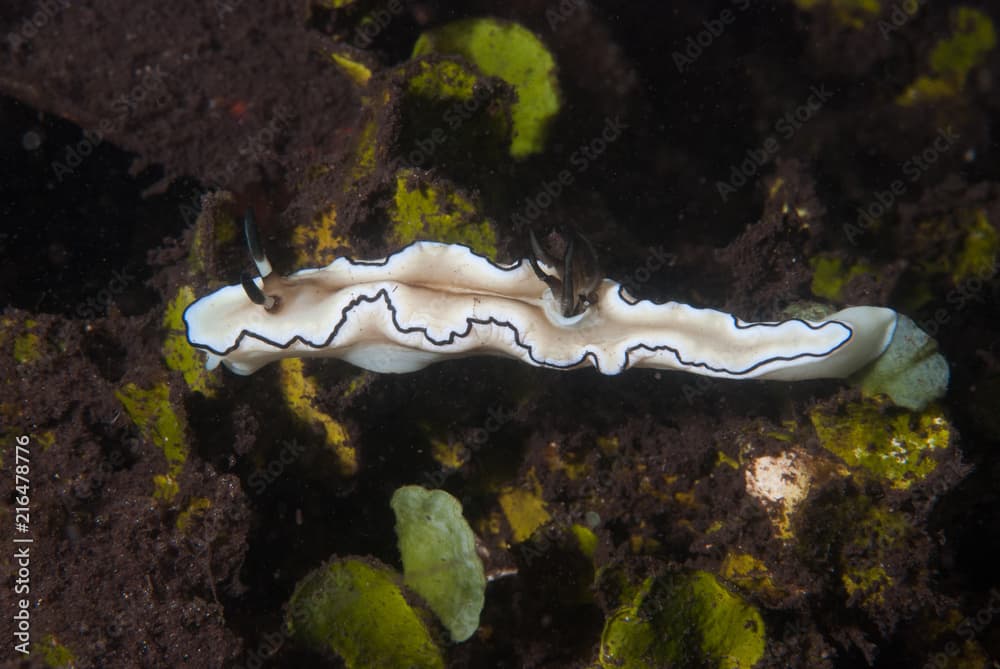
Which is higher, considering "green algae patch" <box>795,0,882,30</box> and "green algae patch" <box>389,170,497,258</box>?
"green algae patch" <box>795,0,882,30</box>

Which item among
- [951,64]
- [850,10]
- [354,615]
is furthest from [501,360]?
[951,64]

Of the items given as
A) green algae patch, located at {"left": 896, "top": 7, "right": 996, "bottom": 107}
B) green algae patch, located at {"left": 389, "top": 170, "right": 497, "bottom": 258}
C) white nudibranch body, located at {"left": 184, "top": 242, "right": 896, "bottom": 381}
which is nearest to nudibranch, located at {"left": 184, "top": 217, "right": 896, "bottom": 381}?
white nudibranch body, located at {"left": 184, "top": 242, "right": 896, "bottom": 381}

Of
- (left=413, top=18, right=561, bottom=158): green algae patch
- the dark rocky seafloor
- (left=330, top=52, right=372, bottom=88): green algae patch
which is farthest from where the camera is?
(left=330, top=52, right=372, bottom=88): green algae patch

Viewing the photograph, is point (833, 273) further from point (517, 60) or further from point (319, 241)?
point (319, 241)

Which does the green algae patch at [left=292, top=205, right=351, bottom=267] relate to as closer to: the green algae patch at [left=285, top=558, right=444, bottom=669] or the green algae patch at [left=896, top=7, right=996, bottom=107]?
the green algae patch at [left=285, top=558, right=444, bottom=669]

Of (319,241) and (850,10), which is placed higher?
(850,10)

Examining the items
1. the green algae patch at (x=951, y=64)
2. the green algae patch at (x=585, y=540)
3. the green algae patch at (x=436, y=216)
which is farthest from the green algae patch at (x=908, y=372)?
the green algae patch at (x=951, y=64)
